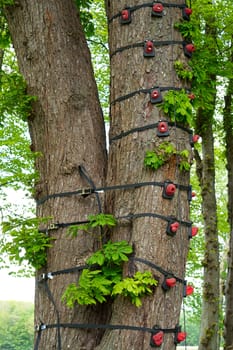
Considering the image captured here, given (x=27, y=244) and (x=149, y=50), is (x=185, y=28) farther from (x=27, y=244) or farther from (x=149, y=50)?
(x=27, y=244)

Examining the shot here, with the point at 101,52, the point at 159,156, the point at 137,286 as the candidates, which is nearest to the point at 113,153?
the point at 159,156

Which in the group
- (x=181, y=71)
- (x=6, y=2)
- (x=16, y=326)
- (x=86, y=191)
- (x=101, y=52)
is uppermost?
(x=101, y=52)

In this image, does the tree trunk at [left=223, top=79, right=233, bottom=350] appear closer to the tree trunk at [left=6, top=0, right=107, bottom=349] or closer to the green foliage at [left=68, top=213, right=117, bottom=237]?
the tree trunk at [left=6, top=0, right=107, bottom=349]

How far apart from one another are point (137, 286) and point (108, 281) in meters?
0.24

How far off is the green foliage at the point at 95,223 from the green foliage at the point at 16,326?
2242 centimetres

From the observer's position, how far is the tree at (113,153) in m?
3.77

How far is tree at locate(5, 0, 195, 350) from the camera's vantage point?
3768 mm

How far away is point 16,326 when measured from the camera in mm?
27453

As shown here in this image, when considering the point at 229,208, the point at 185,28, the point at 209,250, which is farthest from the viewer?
the point at 229,208

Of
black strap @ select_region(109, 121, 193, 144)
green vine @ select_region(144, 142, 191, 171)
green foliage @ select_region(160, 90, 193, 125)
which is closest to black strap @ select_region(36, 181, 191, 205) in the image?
green vine @ select_region(144, 142, 191, 171)

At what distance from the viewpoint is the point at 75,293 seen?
3.73 metres

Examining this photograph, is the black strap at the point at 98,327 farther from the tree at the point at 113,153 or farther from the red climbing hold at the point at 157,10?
the red climbing hold at the point at 157,10

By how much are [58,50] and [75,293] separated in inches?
78.5

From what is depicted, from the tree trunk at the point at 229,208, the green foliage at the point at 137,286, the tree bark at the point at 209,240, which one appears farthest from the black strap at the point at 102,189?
the tree trunk at the point at 229,208
